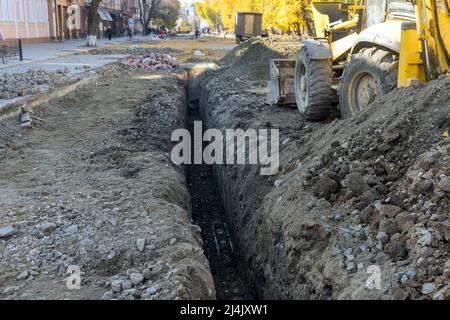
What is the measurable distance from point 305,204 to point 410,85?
1902 mm

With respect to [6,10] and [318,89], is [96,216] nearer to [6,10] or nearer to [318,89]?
[318,89]

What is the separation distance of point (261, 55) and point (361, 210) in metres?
14.5

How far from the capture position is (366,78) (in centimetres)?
729

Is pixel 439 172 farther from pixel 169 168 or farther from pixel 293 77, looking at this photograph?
pixel 293 77

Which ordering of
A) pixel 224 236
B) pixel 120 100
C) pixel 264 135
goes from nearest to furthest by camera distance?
pixel 224 236
pixel 264 135
pixel 120 100

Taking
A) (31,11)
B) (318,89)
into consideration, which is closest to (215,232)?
(318,89)

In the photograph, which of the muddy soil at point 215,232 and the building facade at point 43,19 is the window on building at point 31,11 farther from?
the muddy soil at point 215,232

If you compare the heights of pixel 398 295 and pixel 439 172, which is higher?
pixel 439 172

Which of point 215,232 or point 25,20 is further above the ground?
point 25,20

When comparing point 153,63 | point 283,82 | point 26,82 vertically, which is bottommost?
point 153,63

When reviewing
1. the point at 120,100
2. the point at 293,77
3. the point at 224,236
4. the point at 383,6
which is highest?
the point at 383,6

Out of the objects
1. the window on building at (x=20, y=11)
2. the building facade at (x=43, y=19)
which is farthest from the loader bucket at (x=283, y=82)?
the window on building at (x=20, y=11)

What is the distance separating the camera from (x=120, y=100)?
14.0 metres

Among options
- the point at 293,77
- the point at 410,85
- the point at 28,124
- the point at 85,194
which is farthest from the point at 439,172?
the point at 28,124
